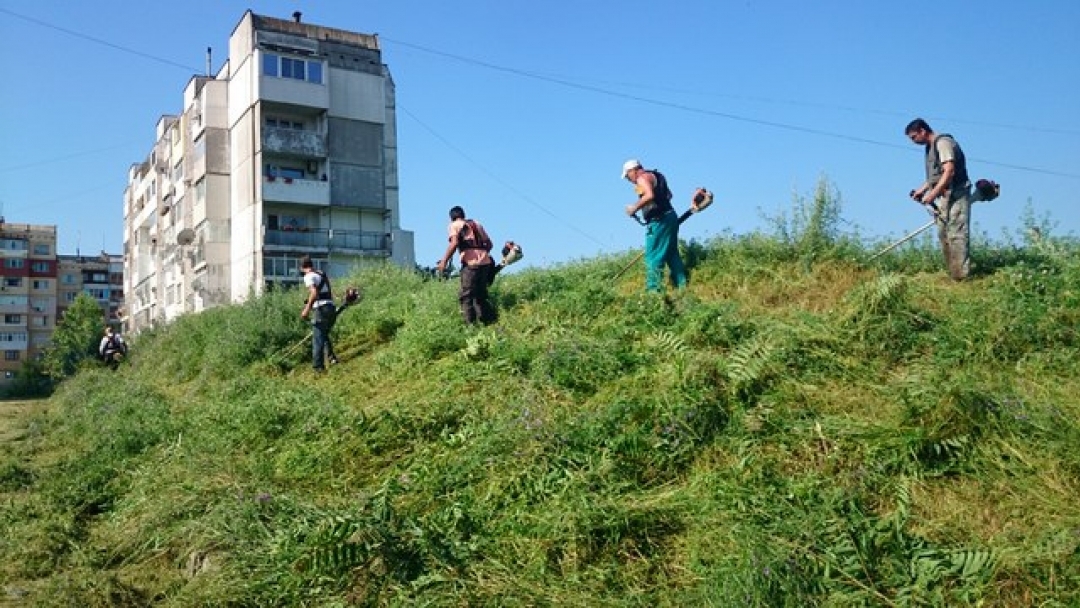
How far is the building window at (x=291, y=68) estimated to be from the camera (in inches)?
1438

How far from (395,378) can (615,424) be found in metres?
3.69

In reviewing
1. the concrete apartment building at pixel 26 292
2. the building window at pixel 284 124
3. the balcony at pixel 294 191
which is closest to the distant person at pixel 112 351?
the balcony at pixel 294 191

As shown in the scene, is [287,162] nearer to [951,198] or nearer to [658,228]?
[658,228]

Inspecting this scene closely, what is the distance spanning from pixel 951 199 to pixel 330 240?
1303 inches

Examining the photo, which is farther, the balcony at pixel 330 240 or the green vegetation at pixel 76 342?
the balcony at pixel 330 240

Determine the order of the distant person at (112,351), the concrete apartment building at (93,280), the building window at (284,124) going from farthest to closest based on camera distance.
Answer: the concrete apartment building at (93,280), the building window at (284,124), the distant person at (112,351)

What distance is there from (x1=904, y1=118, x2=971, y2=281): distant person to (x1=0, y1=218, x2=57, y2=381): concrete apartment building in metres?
82.8

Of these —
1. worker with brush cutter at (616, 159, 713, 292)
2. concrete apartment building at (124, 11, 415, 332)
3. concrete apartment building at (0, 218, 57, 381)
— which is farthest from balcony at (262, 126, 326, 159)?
concrete apartment building at (0, 218, 57, 381)

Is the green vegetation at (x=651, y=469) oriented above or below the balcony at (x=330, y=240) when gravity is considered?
below

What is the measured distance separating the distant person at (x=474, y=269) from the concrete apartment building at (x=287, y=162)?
27.5 metres

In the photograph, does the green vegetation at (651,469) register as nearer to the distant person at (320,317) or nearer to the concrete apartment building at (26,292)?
the distant person at (320,317)

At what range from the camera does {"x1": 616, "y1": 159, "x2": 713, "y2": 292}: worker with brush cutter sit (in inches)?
355

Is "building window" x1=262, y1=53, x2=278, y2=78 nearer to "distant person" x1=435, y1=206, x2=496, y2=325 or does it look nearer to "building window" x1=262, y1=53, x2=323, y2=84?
"building window" x1=262, y1=53, x2=323, y2=84

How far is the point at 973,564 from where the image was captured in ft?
12.7
